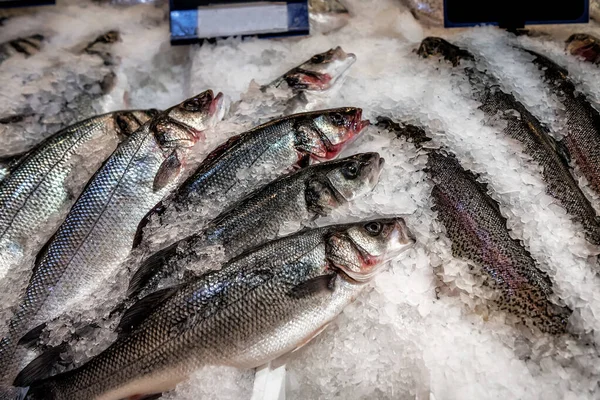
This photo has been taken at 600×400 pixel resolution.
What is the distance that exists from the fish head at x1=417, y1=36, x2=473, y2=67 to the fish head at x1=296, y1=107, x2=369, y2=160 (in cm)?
93

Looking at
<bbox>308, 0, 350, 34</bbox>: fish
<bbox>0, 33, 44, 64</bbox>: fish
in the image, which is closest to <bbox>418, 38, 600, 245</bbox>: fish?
<bbox>308, 0, 350, 34</bbox>: fish

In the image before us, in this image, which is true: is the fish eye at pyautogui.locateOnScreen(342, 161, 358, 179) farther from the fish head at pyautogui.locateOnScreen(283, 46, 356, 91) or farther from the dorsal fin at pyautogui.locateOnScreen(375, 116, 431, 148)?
the fish head at pyautogui.locateOnScreen(283, 46, 356, 91)

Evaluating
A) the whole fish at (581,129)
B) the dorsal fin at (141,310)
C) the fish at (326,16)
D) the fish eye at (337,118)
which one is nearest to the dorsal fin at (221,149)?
the fish eye at (337,118)

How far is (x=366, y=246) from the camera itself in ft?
6.29

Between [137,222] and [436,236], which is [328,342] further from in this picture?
[137,222]

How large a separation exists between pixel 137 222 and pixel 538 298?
1830mm

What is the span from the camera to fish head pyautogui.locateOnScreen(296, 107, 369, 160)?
92.3 inches

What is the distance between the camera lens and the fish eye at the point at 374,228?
1939 mm

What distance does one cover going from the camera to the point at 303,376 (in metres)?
1.97

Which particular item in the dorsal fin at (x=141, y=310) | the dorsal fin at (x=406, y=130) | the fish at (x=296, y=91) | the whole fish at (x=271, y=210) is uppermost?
the fish at (x=296, y=91)

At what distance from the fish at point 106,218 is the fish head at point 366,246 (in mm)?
940

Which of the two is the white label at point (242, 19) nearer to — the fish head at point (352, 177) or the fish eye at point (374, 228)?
the fish head at point (352, 177)

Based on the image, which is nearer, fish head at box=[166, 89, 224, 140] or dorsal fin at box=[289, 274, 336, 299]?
dorsal fin at box=[289, 274, 336, 299]

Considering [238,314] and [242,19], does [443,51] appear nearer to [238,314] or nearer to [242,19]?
[242,19]
